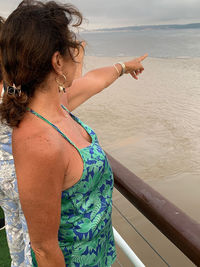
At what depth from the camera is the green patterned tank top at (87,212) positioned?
962 mm

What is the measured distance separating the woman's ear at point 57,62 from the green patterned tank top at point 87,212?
15 cm

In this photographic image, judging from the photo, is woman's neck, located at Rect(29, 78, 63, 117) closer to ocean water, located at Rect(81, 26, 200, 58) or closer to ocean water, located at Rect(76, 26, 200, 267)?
ocean water, located at Rect(76, 26, 200, 267)

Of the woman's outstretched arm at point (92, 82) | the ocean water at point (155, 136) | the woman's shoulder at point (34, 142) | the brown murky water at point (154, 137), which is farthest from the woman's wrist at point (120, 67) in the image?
the brown murky water at point (154, 137)

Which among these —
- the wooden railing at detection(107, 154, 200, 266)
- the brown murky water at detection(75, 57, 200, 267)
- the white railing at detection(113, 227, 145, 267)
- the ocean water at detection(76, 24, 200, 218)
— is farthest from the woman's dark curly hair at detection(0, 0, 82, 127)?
the ocean water at detection(76, 24, 200, 218)

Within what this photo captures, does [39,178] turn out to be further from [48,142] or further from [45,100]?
[45,100]

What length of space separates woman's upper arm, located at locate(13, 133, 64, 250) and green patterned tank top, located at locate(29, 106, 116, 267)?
11 cm

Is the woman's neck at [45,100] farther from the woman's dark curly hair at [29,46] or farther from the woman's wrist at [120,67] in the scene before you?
the woman's wrist at [120,67]

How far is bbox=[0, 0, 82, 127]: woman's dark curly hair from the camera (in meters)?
0.81

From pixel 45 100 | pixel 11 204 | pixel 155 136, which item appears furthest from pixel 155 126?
Result: pixel 45 100

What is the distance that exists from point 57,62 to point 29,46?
0.10m

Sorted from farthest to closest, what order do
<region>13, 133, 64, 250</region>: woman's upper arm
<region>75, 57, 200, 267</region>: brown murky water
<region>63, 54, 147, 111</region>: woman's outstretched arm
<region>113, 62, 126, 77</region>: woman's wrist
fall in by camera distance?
<region>75, 57, 200, 267</region>: brown murky water
<region>113, 62, 126, 77</region>: woman's wrist
<region>63, 54, 147, 111</region>: woman's outstretched arm
<region>13, 133, 64, 250</region>: woman's upper arm

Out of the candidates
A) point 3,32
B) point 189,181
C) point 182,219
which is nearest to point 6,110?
point 3,32

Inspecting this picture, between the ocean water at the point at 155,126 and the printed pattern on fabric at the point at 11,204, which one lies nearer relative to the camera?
the printed pattern on fabric at the point at 11,204

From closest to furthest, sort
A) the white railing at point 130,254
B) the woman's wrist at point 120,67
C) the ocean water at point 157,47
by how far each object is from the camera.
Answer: the white railing at point 130,254 < the woman's wrist at point 120,67 < the ocean water at point 157,47
